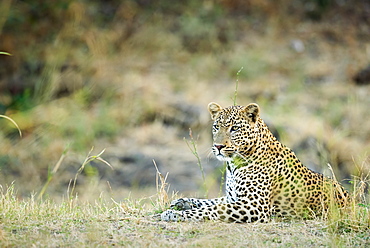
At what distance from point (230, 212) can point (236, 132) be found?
3.53 feet

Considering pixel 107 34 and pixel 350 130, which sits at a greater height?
pixel 107 34

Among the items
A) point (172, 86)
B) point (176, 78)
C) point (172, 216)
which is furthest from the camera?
point (176, 78)

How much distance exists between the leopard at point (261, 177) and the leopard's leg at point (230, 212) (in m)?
0.01

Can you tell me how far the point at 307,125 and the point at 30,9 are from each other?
30.6 ft

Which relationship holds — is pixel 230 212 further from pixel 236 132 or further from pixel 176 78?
pixel 176 78

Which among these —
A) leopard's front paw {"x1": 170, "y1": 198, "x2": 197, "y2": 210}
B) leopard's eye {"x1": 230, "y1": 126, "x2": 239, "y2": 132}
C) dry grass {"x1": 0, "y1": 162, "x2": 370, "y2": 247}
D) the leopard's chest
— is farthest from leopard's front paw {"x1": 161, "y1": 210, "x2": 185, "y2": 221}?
leopard's eye {"x1": 230, "y1": 126, "x2": 239, "y2": 132}

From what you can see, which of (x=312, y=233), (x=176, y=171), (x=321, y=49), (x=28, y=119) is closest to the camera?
(x=28, y=119)

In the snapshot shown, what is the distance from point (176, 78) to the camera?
21453 millimetres

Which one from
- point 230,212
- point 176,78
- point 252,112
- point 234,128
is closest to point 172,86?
point 176,78

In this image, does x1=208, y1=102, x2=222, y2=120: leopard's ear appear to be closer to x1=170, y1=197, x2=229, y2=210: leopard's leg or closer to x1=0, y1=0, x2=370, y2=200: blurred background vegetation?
x1=170, y1=197, x2=229, y2=210: leopard's leg

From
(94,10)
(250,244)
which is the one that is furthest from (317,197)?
(94,10)

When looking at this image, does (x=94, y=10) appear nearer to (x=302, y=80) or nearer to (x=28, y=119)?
(x=302, y=80)

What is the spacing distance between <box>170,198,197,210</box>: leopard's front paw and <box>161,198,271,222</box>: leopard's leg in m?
0.49

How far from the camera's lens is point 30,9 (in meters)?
21.7
